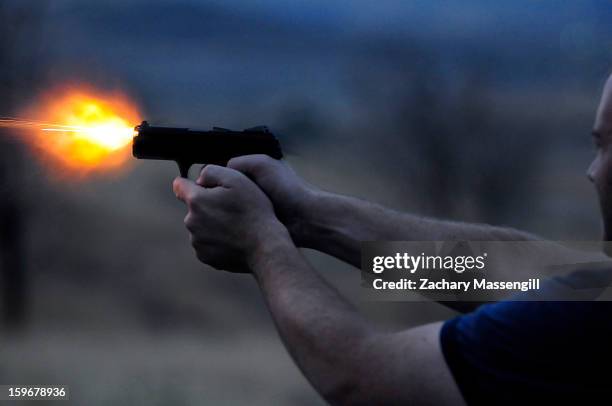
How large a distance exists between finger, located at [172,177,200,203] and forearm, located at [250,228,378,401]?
1.19 ft

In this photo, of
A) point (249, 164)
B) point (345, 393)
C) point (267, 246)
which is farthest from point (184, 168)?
point (345, 393)

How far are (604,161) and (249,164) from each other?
903 millimetres

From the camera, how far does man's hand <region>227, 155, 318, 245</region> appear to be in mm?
1814

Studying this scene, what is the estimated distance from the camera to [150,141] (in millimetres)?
2055

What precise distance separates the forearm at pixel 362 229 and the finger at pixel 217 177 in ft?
1.10

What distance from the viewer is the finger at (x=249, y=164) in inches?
71.4

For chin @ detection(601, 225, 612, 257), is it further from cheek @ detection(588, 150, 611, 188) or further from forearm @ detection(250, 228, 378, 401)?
forearm @ detection(250, 228, 378, 401)

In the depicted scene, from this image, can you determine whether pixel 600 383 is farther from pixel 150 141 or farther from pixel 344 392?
pixel 150 141

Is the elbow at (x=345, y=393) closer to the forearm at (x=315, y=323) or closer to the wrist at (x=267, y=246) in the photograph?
the forearm at (x=315, y=323)

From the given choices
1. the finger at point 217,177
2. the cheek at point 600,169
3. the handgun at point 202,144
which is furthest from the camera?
the handgun at point 202,144

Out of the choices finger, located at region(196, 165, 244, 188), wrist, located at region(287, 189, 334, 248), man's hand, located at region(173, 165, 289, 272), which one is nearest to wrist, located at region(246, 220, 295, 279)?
man's hand, located at region(173, 165, 289, 272)

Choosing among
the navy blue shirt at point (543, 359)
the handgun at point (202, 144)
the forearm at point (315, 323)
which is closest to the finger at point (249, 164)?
the handgun at point (202, 144)

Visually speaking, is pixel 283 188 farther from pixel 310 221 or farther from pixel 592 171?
pixel 592 171

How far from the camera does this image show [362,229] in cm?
189
